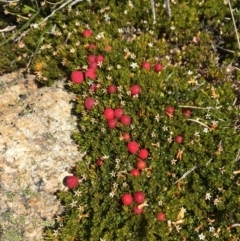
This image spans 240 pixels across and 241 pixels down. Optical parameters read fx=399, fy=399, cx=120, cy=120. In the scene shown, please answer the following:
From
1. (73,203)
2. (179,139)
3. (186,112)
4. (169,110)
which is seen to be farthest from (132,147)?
(73,203)

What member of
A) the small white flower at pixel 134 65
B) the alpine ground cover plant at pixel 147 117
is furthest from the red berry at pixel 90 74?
the small white flower at pixel 134 65

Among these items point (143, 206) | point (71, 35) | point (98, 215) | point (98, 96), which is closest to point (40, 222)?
point (98, 215)

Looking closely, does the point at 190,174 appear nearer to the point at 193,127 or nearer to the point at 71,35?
the point at 193,127

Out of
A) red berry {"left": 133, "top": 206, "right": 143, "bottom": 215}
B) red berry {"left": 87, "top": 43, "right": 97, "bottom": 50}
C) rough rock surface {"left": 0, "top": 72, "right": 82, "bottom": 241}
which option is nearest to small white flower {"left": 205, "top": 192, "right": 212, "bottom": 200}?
red berry {"left": 133, "top": 206, "right": 143, "bottom": 215}

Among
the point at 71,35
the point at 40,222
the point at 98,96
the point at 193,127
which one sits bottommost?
the point at 40,222

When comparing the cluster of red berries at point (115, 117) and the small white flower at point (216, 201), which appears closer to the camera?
the small white flower at point (216, 201)

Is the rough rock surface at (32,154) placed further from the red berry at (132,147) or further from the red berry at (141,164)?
the red berry at (141,164)

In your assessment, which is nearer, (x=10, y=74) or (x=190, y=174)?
(x=190, y=174)
